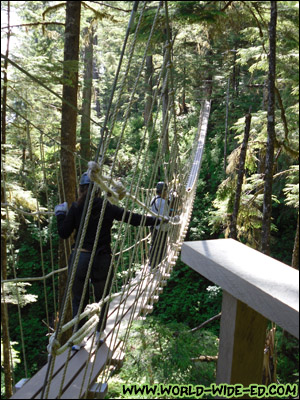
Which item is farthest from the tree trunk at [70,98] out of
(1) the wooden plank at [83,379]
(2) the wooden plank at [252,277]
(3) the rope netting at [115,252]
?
(2) the wooden plank at [252,277]

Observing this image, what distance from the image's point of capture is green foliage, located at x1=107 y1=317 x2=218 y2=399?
291 centimetres

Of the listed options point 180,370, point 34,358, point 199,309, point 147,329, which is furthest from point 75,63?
point 34,358

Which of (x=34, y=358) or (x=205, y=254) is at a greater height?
(x=205, y=254)

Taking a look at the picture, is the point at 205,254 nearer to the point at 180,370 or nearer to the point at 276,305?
the point at 276,305

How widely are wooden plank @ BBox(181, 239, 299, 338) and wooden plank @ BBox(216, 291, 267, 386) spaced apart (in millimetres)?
83

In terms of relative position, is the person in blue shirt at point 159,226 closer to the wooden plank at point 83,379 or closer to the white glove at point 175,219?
the white glove at point 175,219

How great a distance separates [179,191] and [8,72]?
2.33 metres

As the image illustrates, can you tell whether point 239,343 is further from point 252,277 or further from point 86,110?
point 86,110

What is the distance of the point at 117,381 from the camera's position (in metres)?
3.37

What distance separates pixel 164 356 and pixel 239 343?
8.15 ft

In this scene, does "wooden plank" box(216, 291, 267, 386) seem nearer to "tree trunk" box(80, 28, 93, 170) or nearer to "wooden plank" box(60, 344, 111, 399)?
"wooden plank" box(60, 344, 111, 399)

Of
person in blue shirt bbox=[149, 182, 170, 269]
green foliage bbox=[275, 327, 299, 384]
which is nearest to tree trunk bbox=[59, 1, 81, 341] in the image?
person in blue shirt bbox=[149, 182, 170, 269]

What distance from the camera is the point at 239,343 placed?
2.45ft

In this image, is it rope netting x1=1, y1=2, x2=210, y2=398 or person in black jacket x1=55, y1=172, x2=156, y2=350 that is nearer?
rope netting x1=1, y1=2, x2=210, y2=398
